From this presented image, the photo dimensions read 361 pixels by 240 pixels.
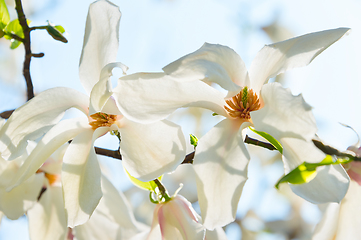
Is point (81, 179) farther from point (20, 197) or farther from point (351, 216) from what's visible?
point (351, 216)

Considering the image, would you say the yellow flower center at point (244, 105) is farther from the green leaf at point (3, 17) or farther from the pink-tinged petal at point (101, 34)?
the green leaf at point (3, 17)

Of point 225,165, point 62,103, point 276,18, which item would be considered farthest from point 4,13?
point 276,18

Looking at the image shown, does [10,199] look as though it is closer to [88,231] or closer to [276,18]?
[88,231]

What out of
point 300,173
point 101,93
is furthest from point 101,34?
point 300,173

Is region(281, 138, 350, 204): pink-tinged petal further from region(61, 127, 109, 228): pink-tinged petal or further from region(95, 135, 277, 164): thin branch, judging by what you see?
region(61, 127, 109, 228): pink-tinged petal

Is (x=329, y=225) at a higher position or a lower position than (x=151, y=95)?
lower

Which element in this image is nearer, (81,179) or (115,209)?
(81,179)
